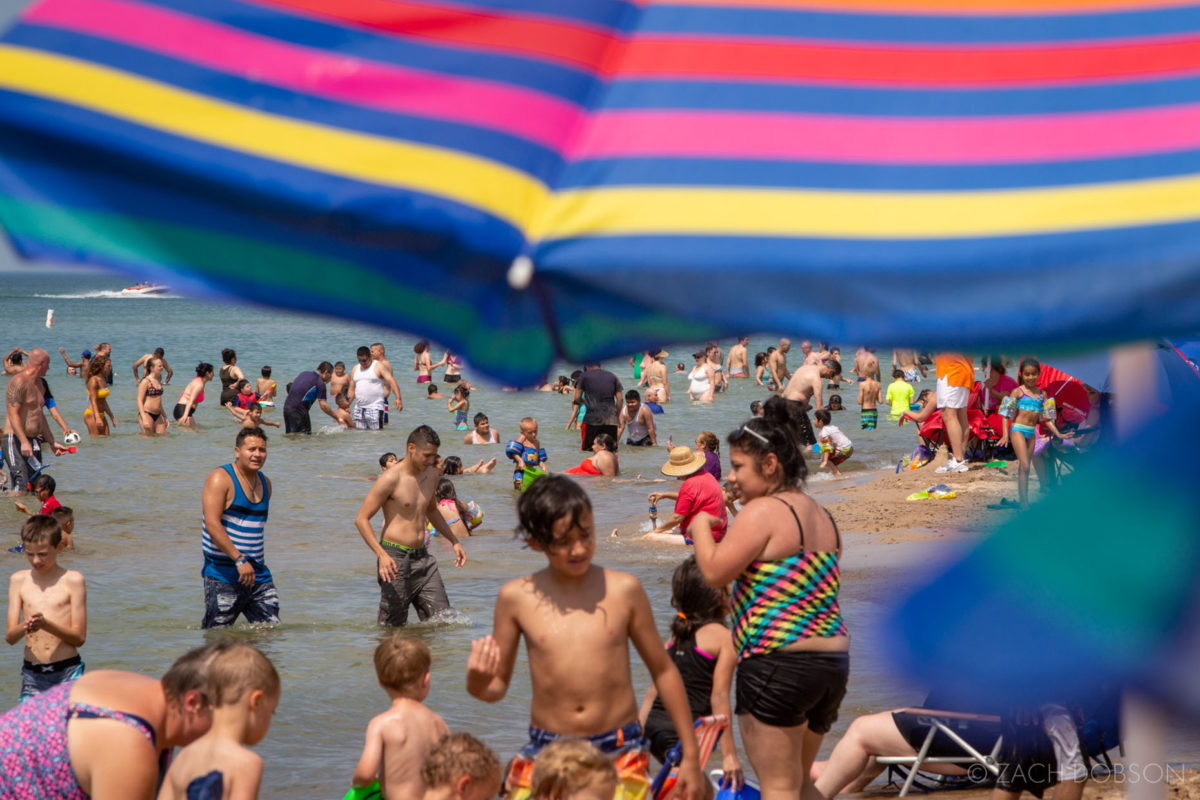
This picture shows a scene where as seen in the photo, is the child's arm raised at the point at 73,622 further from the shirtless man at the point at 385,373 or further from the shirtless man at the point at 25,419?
the shirtless man at the point at 385,373

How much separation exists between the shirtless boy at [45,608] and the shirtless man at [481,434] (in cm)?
1669

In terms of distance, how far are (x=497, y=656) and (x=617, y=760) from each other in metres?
0.52

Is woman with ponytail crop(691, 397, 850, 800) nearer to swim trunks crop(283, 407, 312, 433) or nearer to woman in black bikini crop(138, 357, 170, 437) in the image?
swim trunks crop(283, 407, 312, 433)

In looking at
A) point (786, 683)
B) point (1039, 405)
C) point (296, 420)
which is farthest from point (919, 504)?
point (296, 420)

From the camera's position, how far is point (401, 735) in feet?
15.0

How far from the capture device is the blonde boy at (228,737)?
11.5 feet

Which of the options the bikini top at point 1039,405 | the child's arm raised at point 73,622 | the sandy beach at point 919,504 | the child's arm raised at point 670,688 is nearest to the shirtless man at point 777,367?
the sandy beach at point 919,504

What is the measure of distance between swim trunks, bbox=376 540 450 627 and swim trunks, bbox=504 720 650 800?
4.81 metres

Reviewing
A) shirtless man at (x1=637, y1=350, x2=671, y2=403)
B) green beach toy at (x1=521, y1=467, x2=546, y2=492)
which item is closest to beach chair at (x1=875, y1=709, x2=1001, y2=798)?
green beach toy at (x1=521, y1=467, x2=546, y2=492)

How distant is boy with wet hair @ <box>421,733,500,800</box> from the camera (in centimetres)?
402

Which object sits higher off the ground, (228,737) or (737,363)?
(737,363)

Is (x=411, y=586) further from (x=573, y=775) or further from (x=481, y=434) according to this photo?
(x=481, y=434)

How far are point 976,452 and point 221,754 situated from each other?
538 inches

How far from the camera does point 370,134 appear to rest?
7.91 ft
